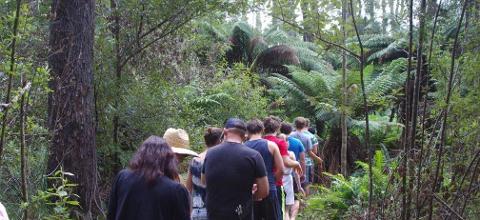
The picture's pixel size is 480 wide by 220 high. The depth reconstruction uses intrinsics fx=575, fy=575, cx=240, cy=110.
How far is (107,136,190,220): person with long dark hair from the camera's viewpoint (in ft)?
11.0

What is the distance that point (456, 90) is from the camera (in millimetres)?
4465

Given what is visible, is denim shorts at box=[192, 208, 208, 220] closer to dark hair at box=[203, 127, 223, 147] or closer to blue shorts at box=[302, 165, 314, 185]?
dark hair at box=[203, 127, 223, 147]

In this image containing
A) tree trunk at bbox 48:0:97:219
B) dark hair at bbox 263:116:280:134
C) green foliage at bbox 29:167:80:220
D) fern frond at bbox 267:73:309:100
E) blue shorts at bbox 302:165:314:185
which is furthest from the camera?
fern frond at bbox 267:73:309:100

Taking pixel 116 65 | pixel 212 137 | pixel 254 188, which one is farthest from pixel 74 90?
pixel 254 188

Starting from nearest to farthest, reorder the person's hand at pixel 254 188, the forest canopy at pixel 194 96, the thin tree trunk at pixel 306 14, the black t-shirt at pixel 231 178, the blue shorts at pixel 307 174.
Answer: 1. the forest canopy at pixel 194 96
2. the thin tree trunk at pixel 306 14
3. the black t-shirt at pixel 231 178
4. the person's hand at pixel 254 188
5. the blue shorts at pixel 307 174

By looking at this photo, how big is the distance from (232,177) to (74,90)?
2.53 meters

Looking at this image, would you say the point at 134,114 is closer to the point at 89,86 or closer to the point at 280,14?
the point at 89,86

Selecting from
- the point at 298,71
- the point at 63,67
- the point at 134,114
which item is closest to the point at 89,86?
the point at 63,67

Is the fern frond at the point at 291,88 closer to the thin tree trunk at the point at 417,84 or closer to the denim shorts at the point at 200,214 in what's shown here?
the denim shorts at the point at 200,214

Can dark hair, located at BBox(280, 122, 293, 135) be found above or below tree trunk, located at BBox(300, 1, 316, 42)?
below

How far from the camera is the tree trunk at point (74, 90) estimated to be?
6.43 metres

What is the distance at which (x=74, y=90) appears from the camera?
6492 mm

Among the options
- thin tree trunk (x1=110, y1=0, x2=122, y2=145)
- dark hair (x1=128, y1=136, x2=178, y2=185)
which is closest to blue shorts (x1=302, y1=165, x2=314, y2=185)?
thin tree trunk (x1=110, y1=0, x2=122, y2=145)

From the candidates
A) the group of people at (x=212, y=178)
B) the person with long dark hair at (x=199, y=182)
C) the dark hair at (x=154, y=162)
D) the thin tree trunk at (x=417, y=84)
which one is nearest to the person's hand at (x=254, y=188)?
the group of people at (x=212, y=178)
